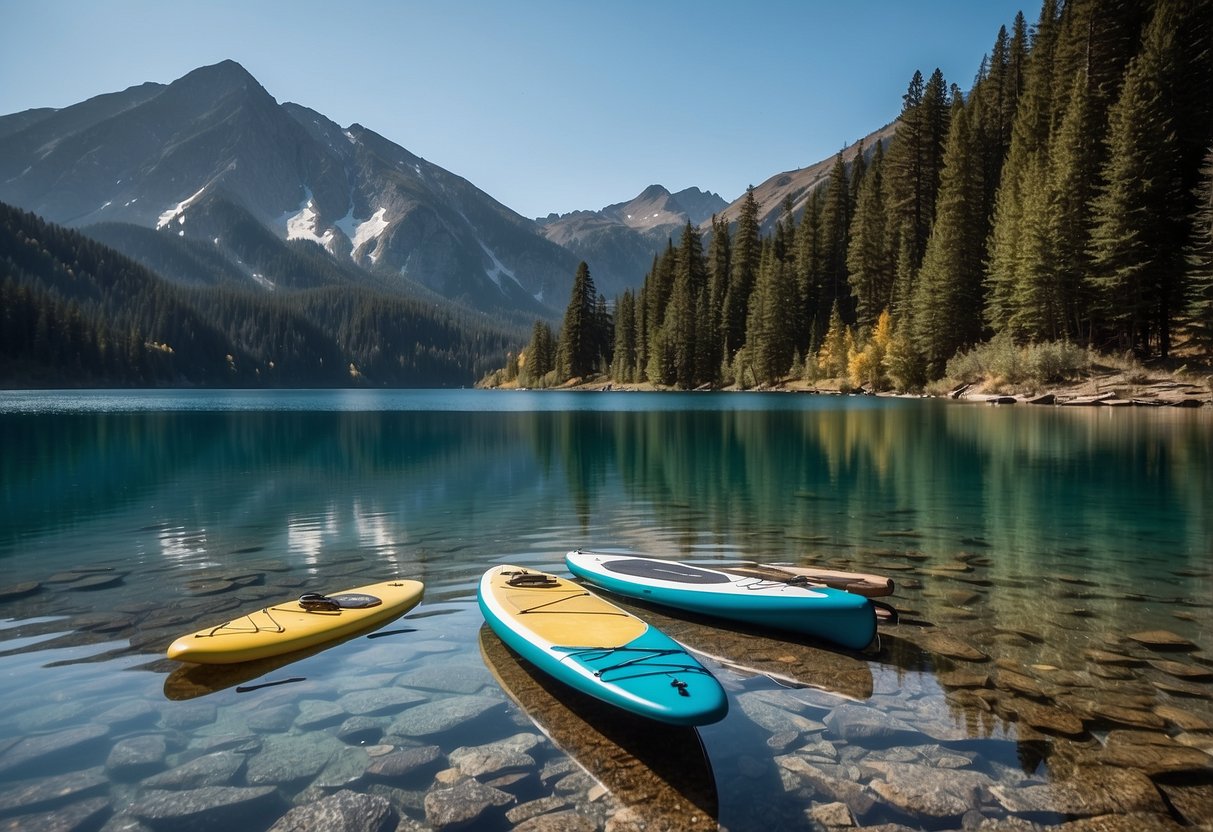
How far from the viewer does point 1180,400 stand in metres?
42.4

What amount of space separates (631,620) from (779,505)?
11.9 metres

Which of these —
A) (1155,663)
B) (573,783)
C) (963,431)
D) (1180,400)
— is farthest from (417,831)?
(1180,400)

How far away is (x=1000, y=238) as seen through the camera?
5819 cm

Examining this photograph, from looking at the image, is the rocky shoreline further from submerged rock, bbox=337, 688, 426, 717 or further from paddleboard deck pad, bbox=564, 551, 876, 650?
paddleboard deck pad, bbox=564, 551, 876, 650

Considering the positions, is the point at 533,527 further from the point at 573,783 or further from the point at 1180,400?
the point at 1180,400

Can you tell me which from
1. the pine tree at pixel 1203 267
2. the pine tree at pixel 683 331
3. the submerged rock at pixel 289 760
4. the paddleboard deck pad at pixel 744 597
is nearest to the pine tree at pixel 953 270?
the pine tree at pixel 1203 267

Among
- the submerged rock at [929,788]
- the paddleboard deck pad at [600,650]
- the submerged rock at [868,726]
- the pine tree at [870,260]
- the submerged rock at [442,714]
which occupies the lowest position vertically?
the submerged rock at [868,726]

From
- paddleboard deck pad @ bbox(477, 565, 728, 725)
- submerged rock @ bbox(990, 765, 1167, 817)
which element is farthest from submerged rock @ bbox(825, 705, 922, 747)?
paddleboard deck pad @ bbox(477, 565, 728, 725)

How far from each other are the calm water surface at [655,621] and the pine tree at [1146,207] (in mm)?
28345

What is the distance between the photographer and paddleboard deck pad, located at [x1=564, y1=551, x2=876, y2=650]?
864 centimetres

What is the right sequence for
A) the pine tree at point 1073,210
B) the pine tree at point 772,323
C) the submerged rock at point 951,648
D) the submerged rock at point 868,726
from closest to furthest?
the submerged rock at point 868,726
the submerged rock at point 951,648
the pine tree at point 1073,210
the pine tree at point 772,323

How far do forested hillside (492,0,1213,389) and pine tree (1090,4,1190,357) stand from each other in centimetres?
13

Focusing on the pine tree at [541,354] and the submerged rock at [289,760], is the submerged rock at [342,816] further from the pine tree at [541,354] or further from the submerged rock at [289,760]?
the pine tree at [541,354]

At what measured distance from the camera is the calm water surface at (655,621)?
225 inches
